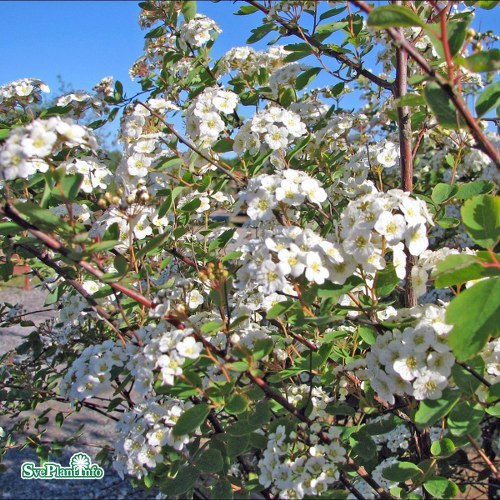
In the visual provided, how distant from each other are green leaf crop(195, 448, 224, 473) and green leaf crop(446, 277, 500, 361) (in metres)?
0.72

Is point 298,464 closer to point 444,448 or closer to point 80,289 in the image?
point 444,448

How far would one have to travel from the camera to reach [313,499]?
4.50 ft

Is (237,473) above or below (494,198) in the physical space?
below

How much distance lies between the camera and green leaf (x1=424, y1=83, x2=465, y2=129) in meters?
1.09

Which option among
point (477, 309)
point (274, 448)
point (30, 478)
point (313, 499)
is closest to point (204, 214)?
point (274, 448)

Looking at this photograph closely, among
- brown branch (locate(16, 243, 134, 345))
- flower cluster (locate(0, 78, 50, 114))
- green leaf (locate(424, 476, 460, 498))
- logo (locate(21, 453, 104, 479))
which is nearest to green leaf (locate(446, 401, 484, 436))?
green leaf (locate(424, 476, 460, 498))

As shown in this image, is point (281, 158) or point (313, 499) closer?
point (313, 499)

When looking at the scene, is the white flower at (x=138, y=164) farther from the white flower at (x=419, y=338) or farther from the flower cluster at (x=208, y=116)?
the white flower at (x=419, y=338)

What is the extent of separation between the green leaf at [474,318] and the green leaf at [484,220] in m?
0.17

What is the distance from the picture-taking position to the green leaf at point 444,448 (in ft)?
4.46

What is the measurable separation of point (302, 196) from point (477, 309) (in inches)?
21.5

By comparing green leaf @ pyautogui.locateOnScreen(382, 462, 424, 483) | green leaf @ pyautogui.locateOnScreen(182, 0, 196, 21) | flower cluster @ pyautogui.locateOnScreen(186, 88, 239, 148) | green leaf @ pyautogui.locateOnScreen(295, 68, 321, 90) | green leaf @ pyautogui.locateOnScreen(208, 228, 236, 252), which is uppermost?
green leaf @ pyautogui.locateOnScreen(182, 0, 196, 21)

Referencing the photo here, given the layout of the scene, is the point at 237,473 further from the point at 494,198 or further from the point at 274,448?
the point at 494,198

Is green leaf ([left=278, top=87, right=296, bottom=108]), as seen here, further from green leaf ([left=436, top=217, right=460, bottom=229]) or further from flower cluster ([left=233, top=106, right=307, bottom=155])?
green leaf ([left=436, top=217, right=460, bottom=229])
